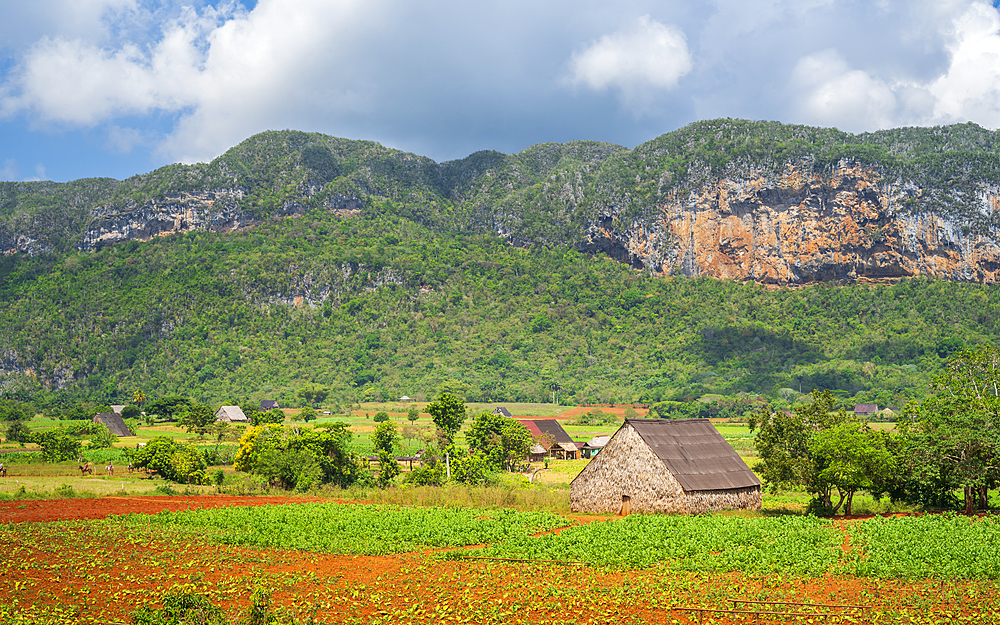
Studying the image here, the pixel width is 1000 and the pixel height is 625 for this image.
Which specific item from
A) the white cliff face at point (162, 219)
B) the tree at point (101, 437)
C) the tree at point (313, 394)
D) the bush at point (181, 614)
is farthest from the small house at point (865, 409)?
the white cliff face at point (162, 219)

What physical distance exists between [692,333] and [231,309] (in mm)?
92904

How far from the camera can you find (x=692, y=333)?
162000 millimetres

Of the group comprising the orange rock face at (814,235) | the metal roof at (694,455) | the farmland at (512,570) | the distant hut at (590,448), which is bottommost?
the distant hut at (590,448)

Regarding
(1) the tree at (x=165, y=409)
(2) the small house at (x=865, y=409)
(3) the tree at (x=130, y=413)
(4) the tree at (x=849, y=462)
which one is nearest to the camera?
(4) the tree at (x=849, y=462)

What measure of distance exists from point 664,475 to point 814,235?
153 meters

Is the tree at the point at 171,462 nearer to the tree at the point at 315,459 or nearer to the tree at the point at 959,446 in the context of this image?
the tree at the point at 315,459

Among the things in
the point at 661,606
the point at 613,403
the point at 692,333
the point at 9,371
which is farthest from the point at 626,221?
the point at 661,606

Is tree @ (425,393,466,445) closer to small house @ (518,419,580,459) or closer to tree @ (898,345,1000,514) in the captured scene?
small house @ (518,419,580,459)

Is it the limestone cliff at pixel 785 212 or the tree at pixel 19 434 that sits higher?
the limestone cliff at pixel 785 212

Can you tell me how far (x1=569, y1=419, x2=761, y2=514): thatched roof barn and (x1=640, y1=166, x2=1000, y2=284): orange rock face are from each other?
14714 cm

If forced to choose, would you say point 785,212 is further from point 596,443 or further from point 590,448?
point 590,448

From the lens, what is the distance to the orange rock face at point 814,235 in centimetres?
16500

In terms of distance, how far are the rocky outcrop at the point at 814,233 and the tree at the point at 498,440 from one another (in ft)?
416

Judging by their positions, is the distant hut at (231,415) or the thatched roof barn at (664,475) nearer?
the thatched roof barn at (664,475)
